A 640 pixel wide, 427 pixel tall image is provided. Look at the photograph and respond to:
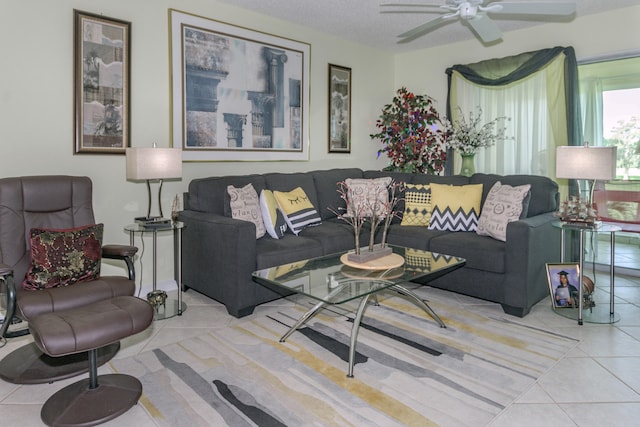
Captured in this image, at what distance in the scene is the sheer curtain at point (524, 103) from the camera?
4.75 m

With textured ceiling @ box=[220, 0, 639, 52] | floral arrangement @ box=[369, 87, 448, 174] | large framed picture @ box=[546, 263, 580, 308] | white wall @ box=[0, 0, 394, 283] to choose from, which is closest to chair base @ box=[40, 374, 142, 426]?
white wall @ box=[0, 0, 394, 283]

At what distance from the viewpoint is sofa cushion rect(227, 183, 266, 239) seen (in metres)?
3.65

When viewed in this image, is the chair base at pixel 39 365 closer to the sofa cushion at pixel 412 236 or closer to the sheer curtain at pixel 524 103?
the sofa cushion at pixel 412 236

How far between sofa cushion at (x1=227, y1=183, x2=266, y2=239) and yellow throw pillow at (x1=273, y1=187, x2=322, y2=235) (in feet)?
0.90

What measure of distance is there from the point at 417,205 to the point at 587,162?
1.48m

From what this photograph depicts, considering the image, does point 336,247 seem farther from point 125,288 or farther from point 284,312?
point 125,288

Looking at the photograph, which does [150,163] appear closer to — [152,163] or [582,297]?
[152,163]

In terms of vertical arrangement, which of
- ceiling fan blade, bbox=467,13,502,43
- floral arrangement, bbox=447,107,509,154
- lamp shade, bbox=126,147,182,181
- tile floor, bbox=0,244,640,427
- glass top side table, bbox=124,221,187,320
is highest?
ceiling fan blade, bbox=467,13,502,43

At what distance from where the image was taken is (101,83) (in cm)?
350

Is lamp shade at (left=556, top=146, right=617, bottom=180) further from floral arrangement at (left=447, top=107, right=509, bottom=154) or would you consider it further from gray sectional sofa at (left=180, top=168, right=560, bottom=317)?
floral arrangement at (left=447, top=107, right=509, bottom=154)

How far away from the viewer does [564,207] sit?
3.50 metres

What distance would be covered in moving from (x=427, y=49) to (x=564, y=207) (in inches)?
127

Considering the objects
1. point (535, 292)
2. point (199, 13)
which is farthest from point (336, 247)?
point (199, 13)

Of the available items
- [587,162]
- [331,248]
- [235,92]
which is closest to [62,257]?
[331,248]
